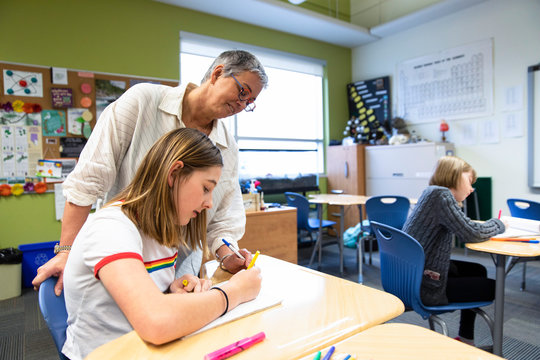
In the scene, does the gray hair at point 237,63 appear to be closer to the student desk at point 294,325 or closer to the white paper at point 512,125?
the student desk at point 294,325

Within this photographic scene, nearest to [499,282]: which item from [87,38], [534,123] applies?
[534,123]

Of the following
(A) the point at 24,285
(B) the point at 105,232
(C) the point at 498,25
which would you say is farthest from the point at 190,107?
(C) the point at 498,25

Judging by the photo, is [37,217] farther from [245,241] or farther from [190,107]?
[190,107]

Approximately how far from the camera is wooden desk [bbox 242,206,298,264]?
2.96m

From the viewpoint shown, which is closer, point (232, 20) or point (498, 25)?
point (498, 25)

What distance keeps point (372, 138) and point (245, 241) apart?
3.15 meters

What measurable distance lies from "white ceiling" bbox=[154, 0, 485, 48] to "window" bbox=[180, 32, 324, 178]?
1.14ft

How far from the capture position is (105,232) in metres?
0.75

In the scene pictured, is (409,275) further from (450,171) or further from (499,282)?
(450,171)

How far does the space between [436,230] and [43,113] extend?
353cm

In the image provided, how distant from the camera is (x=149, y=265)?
35.0 inches

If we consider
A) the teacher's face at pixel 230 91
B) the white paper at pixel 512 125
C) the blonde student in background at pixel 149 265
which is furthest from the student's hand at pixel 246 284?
the white paper at pixel 512 125

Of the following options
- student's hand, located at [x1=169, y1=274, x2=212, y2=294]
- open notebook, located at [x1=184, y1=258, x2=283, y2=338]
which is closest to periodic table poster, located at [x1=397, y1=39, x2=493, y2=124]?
open notebook, located at [x1=184, y1=258, x2=283, y2=338]

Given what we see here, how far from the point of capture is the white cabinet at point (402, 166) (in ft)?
14.5
